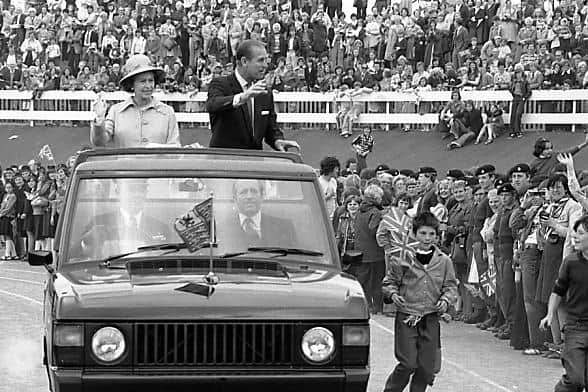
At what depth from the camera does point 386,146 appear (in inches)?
1278

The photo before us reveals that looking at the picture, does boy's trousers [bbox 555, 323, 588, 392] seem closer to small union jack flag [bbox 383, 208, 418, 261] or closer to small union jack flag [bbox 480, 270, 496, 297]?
small union jack flag [bbox 383, 208, 418, 261]

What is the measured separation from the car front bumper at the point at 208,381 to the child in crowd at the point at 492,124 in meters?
23.3

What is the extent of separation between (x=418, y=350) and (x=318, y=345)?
269 centimetres

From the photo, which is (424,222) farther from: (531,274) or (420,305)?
(531,274)

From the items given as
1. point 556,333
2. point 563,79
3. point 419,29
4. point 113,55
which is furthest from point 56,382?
point 113,55

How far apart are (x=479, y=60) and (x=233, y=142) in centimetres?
2145

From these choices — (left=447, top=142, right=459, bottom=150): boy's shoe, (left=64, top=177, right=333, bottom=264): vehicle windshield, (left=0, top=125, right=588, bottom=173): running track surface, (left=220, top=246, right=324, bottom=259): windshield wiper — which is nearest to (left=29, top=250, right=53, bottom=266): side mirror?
(left=64, top=177, right=333, bottom=264): vehicle windshield

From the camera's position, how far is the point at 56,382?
7.23 metres

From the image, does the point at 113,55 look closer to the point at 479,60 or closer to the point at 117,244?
the point at 479,60

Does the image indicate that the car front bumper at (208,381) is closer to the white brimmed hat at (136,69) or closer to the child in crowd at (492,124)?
the white brimmed hat at (136,69)

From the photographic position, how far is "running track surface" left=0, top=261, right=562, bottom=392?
39.1 ft

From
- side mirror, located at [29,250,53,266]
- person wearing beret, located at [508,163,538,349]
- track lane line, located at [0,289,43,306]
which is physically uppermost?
side mirror, located at [29,250,53,266]

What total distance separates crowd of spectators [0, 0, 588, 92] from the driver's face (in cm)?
2147

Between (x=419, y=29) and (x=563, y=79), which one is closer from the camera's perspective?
(x=563, y=79)
